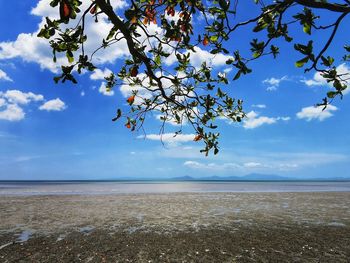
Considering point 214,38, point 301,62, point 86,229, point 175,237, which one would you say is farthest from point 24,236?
point 301,62

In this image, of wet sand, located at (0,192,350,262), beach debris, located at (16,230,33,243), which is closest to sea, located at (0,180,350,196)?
wet sand, located at (0,192,350,262)

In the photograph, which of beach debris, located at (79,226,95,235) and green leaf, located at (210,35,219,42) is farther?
beach debris, located at (79,226,95,235)

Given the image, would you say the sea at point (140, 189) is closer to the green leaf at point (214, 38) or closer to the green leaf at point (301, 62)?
the green leaf at point (214, 38)

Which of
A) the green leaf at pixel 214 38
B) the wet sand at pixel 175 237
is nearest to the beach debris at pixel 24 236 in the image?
the wet sand at pixel 175 237

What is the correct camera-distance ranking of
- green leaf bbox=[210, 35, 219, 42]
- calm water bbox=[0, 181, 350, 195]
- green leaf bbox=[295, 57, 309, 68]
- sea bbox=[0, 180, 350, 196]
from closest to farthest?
green leaf bbox=[295, 57, 309, 68] → green leaf bbox=[210, 35, 219, 42] → sea bbox=[0, 180, 350, 196] → calm water bbox=[0, 181, 350, 195]

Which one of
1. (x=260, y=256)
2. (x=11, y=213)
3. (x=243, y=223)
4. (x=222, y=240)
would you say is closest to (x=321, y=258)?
(x=260, y=256)

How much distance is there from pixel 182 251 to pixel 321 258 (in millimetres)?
4398

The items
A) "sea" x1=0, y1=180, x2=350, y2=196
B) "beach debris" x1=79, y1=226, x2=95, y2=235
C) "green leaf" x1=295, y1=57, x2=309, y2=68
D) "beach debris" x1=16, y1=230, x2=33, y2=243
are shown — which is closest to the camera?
"green leaf" x1=295, y1=57, x2=309, y2=68

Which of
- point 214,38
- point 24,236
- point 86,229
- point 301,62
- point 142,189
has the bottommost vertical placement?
point 24,236

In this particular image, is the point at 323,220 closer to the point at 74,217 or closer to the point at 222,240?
the point at 222,240

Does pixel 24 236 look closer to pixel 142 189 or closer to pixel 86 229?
pixel 86 229

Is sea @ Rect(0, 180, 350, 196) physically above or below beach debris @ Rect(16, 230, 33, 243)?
above

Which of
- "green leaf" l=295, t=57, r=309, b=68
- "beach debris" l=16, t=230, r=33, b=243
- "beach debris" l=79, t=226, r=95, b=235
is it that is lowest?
"beach debris" l=16, t=230, r=33, b=243

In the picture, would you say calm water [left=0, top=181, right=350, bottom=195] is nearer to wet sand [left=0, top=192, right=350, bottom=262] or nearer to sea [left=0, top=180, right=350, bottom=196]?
sea [left=0, top=180, right=350, bottom=196]
